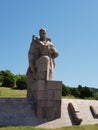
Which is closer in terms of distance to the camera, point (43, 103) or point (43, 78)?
point (43, 103)

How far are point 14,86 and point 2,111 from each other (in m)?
34.1

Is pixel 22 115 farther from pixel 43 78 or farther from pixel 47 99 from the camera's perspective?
pixel 43 78

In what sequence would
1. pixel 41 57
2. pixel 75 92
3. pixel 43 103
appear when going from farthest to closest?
1. pixel 75 92
2. pixel 41 57
3. pixel 43 103

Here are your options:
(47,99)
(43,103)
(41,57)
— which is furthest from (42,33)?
(43,103)

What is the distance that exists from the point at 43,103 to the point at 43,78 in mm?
917

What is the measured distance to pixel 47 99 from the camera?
11.7 metres

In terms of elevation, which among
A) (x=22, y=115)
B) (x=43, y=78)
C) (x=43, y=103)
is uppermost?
(x=43, y=78)

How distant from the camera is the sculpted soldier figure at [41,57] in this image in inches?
472

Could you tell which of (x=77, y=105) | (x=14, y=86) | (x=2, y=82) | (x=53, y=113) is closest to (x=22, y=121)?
(x=53, y=113)

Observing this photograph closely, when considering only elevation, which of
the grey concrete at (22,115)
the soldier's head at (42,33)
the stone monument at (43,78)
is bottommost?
the grey concrete at (22,115)

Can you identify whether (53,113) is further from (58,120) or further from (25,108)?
(25,108)

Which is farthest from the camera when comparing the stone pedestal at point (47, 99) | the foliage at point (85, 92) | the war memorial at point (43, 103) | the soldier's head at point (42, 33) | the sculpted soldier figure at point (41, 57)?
the foliage at point (85, 92)

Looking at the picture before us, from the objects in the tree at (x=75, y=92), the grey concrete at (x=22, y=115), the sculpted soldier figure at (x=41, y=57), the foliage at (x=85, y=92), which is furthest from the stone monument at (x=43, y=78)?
the tree at (x=75, y=92)

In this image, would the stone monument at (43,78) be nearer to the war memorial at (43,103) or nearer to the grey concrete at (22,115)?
the war memorial at (43,103)
